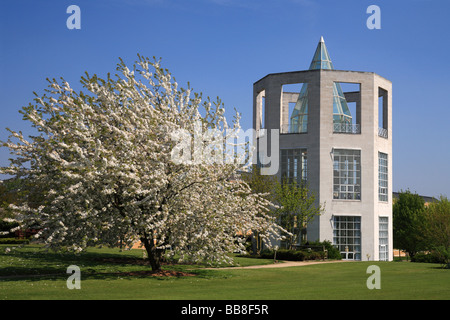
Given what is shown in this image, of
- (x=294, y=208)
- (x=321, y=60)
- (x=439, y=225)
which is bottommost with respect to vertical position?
(x=439, y=225)

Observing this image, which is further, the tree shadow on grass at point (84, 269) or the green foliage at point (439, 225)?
the green foliage at point (439, 225)

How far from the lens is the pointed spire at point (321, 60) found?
45.1 m

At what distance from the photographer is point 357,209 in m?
41.3

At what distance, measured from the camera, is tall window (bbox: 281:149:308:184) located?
42031mm

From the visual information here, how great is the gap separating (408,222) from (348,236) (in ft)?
67.7

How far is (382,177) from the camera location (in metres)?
44.0

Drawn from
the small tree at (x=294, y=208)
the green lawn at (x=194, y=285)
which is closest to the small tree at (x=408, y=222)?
the small tree at (x=294, y=208)

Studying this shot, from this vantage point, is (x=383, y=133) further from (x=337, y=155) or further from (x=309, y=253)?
(x=309, y=253)

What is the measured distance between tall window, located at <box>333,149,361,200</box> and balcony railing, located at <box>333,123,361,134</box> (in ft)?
5.70

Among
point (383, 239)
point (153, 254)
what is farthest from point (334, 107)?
point (153, 254)

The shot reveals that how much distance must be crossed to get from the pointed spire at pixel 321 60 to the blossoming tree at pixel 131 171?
26.3 metres

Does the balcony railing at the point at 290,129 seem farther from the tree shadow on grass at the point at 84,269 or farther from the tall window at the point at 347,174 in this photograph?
the tree shadow on grass at the point at 84,269

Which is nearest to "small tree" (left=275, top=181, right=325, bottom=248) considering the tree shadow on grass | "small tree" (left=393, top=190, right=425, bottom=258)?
the tree shadow on grass
